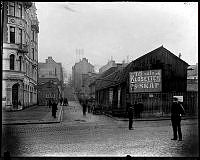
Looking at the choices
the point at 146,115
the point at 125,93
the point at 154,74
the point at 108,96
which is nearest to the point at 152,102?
the point at 146,115

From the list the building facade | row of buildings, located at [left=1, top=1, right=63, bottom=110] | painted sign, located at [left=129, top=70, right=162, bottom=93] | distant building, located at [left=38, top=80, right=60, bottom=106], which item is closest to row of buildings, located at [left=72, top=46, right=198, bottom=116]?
painted sign, located at [left=129, top=70, right=162, bottom=93]

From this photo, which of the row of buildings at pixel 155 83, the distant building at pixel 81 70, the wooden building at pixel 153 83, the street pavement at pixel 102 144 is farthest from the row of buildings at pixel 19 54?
the wooden building at pixel 153 83

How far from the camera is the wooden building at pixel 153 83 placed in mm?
10273

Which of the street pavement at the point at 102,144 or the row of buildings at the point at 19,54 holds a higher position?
the row of buildings at the point at 19,54

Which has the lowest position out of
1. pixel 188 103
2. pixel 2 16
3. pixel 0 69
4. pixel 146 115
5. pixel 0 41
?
pixel 146 115

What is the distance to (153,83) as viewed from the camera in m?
9.88

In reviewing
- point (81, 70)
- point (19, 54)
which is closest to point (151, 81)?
point (81, 70)

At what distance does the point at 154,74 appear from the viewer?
1022cm

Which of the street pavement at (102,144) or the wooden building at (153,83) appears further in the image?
the wooden building at (153,83)

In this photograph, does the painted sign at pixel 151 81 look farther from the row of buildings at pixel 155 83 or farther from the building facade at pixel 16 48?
the building facade at pixel 16 48

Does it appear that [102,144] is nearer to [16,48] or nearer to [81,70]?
[16,48]

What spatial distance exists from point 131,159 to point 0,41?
10.6 feet

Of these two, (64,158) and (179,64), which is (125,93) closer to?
(179,64)

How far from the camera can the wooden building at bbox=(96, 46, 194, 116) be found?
10273mm
